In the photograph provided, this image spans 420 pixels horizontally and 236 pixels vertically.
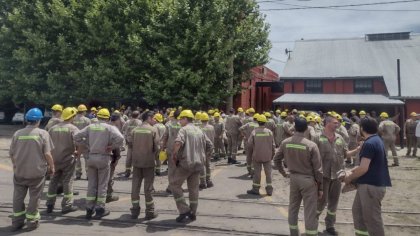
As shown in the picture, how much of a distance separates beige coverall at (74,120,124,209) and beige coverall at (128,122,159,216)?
0.41 m

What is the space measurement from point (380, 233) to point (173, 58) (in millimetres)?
18084

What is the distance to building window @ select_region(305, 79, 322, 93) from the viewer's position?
103 feet

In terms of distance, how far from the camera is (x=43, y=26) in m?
25.2

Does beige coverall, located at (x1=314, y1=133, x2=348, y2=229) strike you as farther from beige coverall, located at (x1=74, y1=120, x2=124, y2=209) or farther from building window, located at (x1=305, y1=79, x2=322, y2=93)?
building window, located at (x1=305, y1=79, x2=322, y2=93)

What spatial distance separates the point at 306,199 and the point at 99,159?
14.0ft

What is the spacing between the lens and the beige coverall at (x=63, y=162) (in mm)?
8430

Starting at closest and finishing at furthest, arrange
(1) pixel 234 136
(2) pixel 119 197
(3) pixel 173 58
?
(2) pixel 119 197 → (1) pixel 234 136 → (3) pixel 173 58

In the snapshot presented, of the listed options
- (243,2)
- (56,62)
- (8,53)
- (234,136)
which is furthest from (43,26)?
(234,136)

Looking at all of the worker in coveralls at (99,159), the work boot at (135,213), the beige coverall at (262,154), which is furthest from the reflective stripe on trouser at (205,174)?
the worker in coveralls at (99,159)

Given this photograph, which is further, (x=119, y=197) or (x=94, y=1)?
(x=94, y=1)

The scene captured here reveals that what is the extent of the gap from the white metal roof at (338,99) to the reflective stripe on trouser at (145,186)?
70.1 feet

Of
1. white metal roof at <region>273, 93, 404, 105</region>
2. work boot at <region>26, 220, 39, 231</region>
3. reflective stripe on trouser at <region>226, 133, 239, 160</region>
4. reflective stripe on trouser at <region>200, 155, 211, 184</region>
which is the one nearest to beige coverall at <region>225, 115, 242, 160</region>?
reflective stripe on trouser at <region>226, 133, 239, 160</region>

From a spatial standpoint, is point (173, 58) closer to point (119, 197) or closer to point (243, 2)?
point (243, 2)

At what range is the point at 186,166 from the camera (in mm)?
7938
